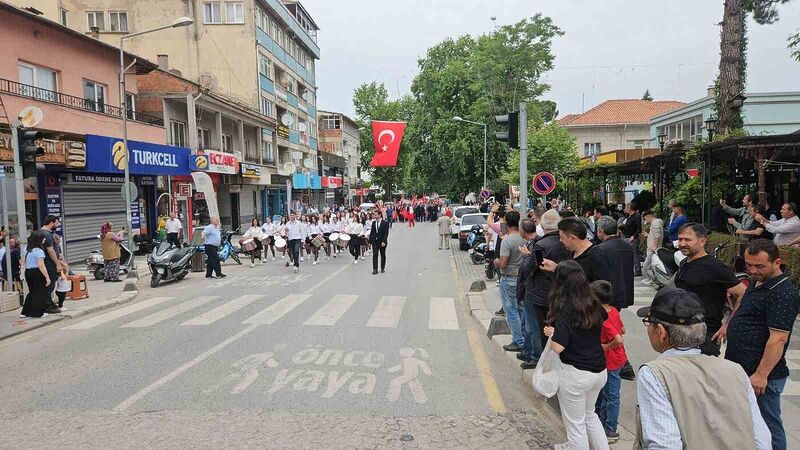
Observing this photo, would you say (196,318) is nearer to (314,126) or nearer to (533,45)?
(533,45)

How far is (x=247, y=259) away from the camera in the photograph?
72.0 ft

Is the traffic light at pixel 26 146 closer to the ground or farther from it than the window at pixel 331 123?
closer to the ground

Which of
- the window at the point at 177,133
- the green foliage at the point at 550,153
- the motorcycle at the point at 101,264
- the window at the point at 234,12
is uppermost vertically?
the window at the point at 234,12

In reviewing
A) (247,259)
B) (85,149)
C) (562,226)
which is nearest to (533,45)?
(247,259)

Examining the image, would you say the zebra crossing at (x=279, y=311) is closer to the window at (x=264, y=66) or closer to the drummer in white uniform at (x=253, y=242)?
the drummer in white uniform at (x=253, y=242)

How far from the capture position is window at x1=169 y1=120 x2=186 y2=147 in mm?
28248

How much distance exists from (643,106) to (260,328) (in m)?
54.3

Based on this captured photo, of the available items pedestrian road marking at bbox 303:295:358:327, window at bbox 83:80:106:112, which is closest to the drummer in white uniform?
window at bbox 83:80:106:112

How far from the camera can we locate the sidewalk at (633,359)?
491 cm

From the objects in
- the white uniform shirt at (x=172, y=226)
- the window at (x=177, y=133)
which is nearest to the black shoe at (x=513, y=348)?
the white uniform shirt at (x=172, y=226)

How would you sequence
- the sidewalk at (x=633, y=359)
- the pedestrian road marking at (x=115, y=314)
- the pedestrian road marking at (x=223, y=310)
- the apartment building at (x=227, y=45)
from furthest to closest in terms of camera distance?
the apartment building at (x=227, y=45), the pedestrian road marking at (x=115, y=314), the pedestrian road marking at (x=223, y=310), the sidewalk at (x=633, y=359)

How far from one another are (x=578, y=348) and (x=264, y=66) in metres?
39.9

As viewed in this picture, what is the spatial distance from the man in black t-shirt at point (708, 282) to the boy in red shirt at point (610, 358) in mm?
581

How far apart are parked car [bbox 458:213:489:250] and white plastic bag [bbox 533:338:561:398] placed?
1955 cm
